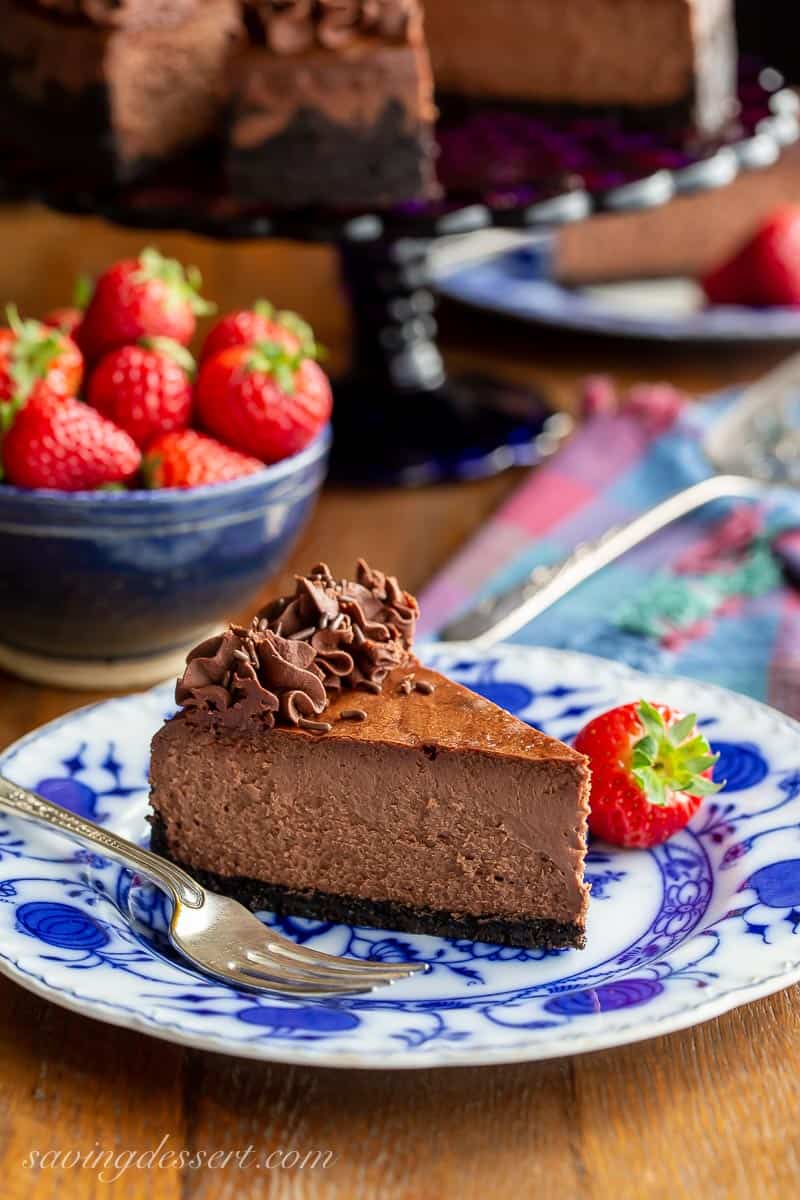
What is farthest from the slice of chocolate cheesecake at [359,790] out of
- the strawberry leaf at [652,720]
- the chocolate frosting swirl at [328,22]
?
the chocolate frosting swirl at [328,22]

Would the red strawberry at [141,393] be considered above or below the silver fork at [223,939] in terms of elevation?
above

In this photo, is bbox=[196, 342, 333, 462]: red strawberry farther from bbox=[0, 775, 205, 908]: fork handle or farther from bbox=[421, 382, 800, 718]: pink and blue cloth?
bbox=[0, 775, 205, 908]: fork handle

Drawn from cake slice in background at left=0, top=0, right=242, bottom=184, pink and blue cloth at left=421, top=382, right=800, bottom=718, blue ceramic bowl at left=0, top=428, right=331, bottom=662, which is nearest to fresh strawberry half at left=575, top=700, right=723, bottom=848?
pink and blue cloth at left=421, top=382, right=800, bottom=718

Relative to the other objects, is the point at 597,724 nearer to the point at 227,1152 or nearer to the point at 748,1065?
the point at 748,1065

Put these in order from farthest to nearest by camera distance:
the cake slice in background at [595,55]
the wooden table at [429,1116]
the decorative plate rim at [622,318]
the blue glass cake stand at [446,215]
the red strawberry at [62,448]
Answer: the decorative plate rim at [622,318] → the cake slice in background at [595,55] → the blue glass cake stand at [446,215] → the red strawberry at [62,448] → the wooden table at [429,1116]

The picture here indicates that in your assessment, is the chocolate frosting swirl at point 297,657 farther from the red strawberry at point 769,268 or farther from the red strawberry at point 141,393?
the red strawberry at point 769,268

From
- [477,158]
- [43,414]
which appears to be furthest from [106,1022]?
[477,158]

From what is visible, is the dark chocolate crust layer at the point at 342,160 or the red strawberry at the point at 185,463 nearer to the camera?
the red strawberry at the point at 185,463

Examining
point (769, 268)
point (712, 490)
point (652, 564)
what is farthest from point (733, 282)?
point (652, 564)
